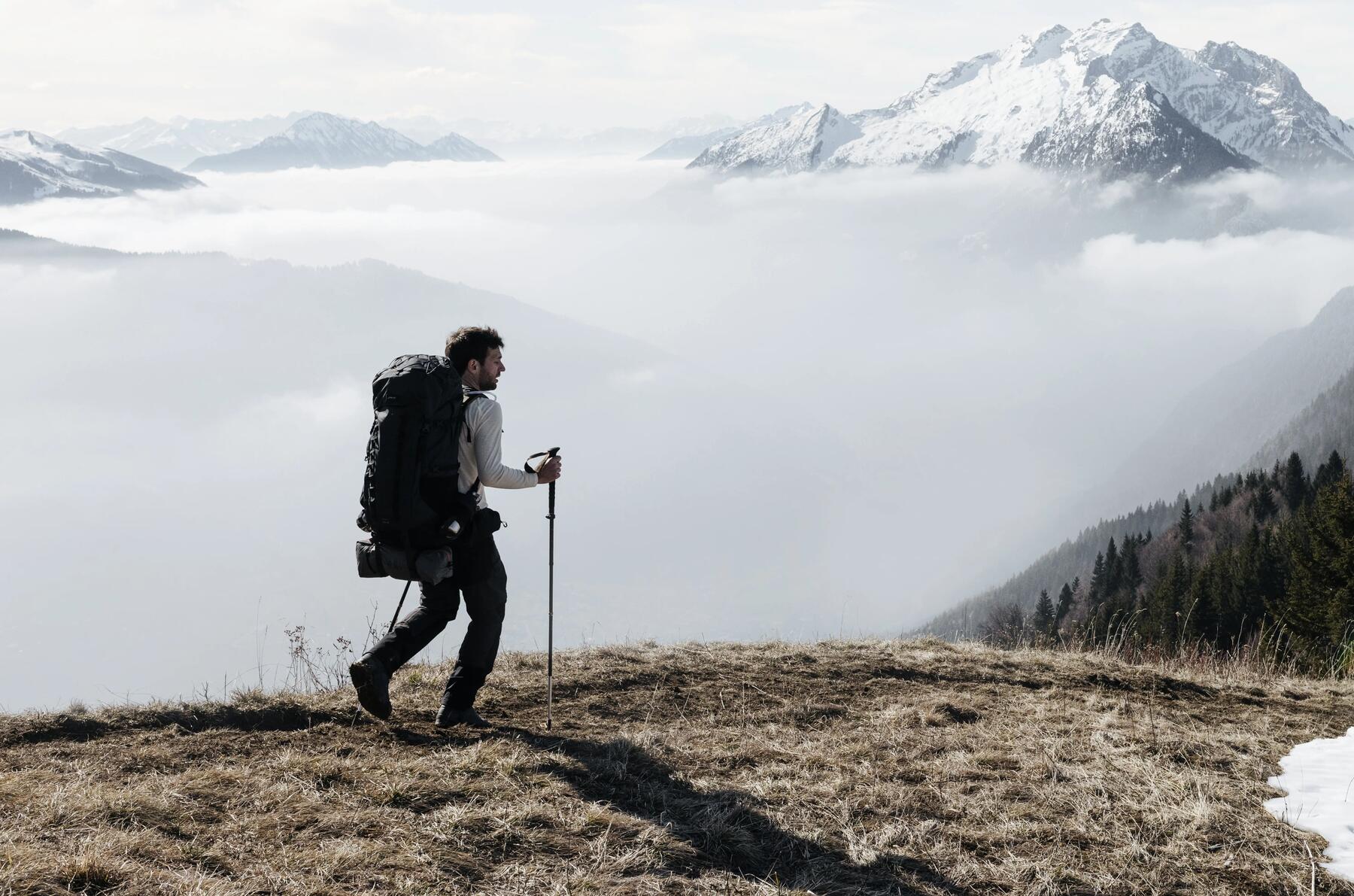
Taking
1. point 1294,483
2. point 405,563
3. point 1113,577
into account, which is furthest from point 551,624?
point 1294,483

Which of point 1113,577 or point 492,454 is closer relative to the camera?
point 492,454

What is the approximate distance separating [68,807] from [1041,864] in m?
4.81

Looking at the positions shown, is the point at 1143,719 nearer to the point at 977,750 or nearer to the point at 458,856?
the point at 977,750

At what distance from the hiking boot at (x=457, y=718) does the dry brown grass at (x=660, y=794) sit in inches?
5.2

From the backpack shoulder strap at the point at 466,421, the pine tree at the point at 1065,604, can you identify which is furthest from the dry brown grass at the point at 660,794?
the pine tree at the point at 1065,604

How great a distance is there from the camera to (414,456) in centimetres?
601

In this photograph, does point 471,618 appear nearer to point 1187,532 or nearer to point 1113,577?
point 1113,577

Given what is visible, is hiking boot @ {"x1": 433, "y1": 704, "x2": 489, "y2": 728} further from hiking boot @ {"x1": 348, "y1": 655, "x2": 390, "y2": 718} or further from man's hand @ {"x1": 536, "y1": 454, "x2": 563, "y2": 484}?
man's hand @ {"x1": 536, "y1": 454, "x2": 563, "y2": 484}

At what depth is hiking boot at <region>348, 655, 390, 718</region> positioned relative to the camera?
6.26 meters

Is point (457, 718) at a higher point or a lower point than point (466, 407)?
lower

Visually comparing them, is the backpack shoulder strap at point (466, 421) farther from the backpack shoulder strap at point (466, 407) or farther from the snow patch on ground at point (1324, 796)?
the snow patch on ground at point (1324, 796)

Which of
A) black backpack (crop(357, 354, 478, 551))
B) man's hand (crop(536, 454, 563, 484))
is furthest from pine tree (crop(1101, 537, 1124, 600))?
black backpack (crop(357, 354, 478, 551))

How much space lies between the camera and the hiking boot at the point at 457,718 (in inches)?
258

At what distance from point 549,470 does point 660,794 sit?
2.33m
